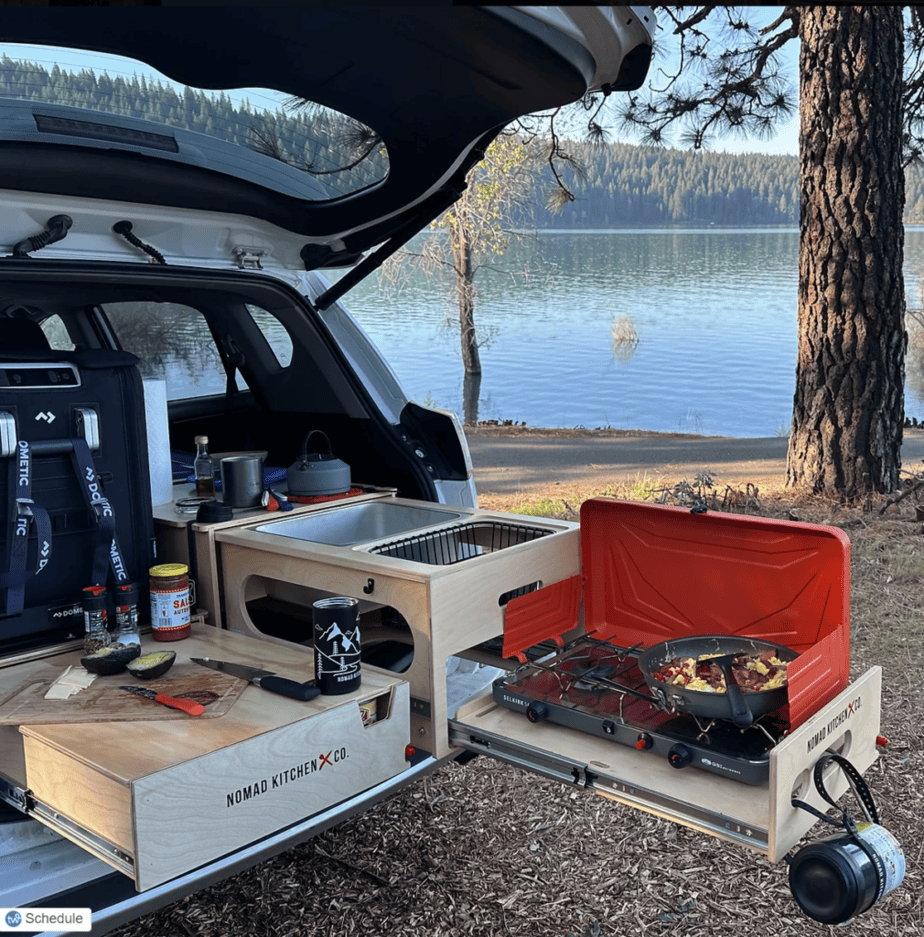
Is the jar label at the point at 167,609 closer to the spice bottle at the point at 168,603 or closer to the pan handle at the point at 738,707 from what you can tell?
the spice bottle at the point at 168,603

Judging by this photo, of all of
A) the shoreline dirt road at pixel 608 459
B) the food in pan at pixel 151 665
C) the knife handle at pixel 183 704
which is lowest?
the shoreline dirt road at pixel 608 459

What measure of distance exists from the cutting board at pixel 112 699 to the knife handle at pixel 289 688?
0.18 ft

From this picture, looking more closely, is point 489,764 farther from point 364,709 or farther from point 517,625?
point 364,709

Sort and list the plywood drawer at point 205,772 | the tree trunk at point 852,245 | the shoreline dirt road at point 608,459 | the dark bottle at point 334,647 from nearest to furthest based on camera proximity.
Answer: the plywood drawer at point 205,772 → the dark bottle at point 334,647 → the tree trunk at point 852,245 → the shoreline dirt road at point 608,459

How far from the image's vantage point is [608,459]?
443 inches

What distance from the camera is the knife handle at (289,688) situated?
1979mm

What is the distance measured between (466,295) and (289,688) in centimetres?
1786

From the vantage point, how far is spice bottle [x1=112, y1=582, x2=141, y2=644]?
237cm

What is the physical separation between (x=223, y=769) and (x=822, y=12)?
667 cm

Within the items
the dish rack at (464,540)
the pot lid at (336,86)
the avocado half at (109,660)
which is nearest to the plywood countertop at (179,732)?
the avocado half at (109,660)

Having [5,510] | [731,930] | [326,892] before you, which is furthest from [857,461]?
[5,510]

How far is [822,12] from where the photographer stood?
6.54m

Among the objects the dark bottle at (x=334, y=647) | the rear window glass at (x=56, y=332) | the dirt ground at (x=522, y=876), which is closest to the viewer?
the dark bottle at (x=334, y=647)

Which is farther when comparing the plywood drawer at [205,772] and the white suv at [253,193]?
the white suv at [253,193]
